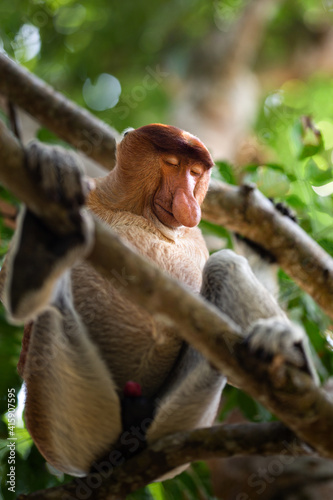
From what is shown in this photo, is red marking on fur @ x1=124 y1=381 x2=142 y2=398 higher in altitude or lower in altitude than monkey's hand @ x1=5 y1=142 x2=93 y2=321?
lower

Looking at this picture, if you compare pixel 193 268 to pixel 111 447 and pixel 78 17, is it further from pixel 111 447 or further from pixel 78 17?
pixel 78 17

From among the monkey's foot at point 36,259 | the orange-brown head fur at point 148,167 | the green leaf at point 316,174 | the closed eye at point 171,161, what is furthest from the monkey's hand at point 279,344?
the green leaf at point 316,174

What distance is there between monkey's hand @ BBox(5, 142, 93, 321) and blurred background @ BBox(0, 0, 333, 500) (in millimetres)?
1365

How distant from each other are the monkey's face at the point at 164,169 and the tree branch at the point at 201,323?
0.97 m

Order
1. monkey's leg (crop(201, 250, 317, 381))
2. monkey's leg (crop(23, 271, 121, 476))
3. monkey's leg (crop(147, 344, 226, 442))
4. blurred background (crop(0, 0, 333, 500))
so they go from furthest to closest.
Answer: blurred background (crop(0, 0, 333, 500))
monkey's leg (crop(147, 344, 226, 442))
monkey's leg (crop(23, 271, 121, 476))
monkey's leg (crop(201, 250, 317, 381))

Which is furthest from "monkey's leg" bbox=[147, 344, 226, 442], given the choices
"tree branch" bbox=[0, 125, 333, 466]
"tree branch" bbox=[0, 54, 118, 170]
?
"tree branch" bbox=[0, 54, 118, 170]

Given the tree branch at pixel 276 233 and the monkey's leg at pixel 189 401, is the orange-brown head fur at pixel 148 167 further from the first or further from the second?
the monkey's leg at pixel 189 401

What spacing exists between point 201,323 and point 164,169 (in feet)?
4.05

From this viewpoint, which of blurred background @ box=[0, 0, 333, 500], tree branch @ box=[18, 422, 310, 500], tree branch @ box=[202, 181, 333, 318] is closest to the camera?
tree branch @ box=[18, 422, 310, 500]

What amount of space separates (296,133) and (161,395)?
6.25 ft

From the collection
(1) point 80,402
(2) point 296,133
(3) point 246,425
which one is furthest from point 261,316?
(2) point 296,133

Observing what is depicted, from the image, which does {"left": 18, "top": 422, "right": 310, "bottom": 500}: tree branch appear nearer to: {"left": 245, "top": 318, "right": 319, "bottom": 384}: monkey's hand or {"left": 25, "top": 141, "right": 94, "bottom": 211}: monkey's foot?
{"left": 245, "top": 318, "right": 319, "bottom": 384}: monkey's hand

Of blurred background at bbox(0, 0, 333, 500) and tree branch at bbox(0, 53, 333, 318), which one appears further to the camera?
blurred background at bbox(0, 0, 333, 500)

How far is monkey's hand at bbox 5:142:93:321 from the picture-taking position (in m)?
1.74
